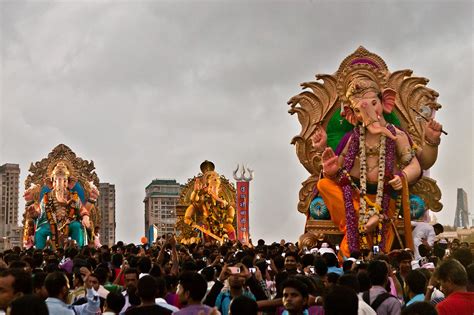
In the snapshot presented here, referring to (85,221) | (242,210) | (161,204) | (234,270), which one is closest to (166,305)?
(234,270)

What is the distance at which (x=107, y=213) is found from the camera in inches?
1864

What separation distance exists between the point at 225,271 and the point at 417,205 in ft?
52.1

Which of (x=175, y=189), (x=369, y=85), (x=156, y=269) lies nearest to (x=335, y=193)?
(x=369, y=85)

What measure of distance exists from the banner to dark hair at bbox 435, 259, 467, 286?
2261 cm

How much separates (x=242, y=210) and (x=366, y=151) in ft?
26.7

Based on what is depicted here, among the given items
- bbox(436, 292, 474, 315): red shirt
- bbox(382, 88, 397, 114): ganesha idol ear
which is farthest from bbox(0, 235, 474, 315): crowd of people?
bbox(382, 88, 397, 114): ganesha idol ear

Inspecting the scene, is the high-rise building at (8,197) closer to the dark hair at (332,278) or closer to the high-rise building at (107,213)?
the high-rise building at (107,213)

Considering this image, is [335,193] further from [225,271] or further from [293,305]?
[293,305]

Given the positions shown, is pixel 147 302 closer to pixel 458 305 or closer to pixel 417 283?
pixel 458 305

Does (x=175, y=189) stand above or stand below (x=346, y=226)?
above

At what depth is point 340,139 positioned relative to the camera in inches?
947

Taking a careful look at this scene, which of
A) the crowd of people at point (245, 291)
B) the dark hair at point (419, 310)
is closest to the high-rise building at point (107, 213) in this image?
the crowd of people at point (245, 291)

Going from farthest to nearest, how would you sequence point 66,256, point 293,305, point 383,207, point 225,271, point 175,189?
point 175,189
point 383,207
point 66,256
point 225,271
point 293,305

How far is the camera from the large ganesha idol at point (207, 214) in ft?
106
